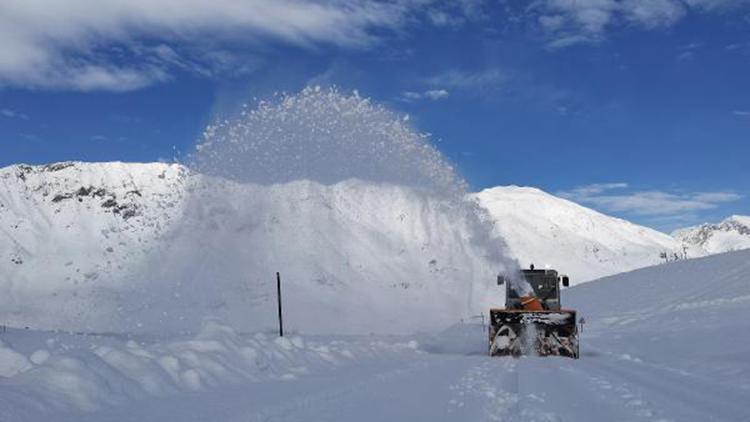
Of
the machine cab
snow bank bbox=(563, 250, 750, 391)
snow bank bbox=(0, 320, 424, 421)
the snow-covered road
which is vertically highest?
the machine cab

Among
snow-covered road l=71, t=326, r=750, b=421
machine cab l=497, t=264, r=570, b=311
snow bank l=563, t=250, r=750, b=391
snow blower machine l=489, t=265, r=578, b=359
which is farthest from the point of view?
machine cab l=497, t=264, r=570, b=311

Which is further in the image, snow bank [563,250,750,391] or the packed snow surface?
snow bank [563,250,750,391]

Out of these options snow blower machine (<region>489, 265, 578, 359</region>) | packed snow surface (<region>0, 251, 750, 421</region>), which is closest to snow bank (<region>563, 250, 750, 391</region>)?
packed snow surface (<region>0, 251, 750, 421</region>)

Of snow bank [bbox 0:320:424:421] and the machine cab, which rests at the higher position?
the machine cab

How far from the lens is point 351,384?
12.7 m

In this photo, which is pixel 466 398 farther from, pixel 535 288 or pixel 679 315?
pixel 679 315

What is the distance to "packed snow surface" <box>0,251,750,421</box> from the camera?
9.22m

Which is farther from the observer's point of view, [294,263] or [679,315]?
[294,263]

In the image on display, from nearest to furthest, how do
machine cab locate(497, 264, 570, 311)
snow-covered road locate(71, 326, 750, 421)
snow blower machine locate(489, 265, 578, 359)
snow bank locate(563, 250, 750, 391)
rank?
snow-covered road locate(71, 326, 750, 421) < snow bank locate(563, 250, 750, 391) < snow blower machine locate(489, 265, 578, 359) < machine cab locate(497, 264, 570, 311)

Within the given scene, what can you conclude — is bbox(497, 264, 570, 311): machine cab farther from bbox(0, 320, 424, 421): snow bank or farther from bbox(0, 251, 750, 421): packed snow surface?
bbox(0, 320, 424, 421): snow bank

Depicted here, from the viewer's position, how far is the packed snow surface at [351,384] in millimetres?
9219

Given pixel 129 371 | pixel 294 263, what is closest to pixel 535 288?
pixel 129 371

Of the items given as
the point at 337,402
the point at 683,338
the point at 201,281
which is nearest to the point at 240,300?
the point at 201,281

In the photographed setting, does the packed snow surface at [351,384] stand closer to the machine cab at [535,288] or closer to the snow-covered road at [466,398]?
the snow-covered road at [466,398]
